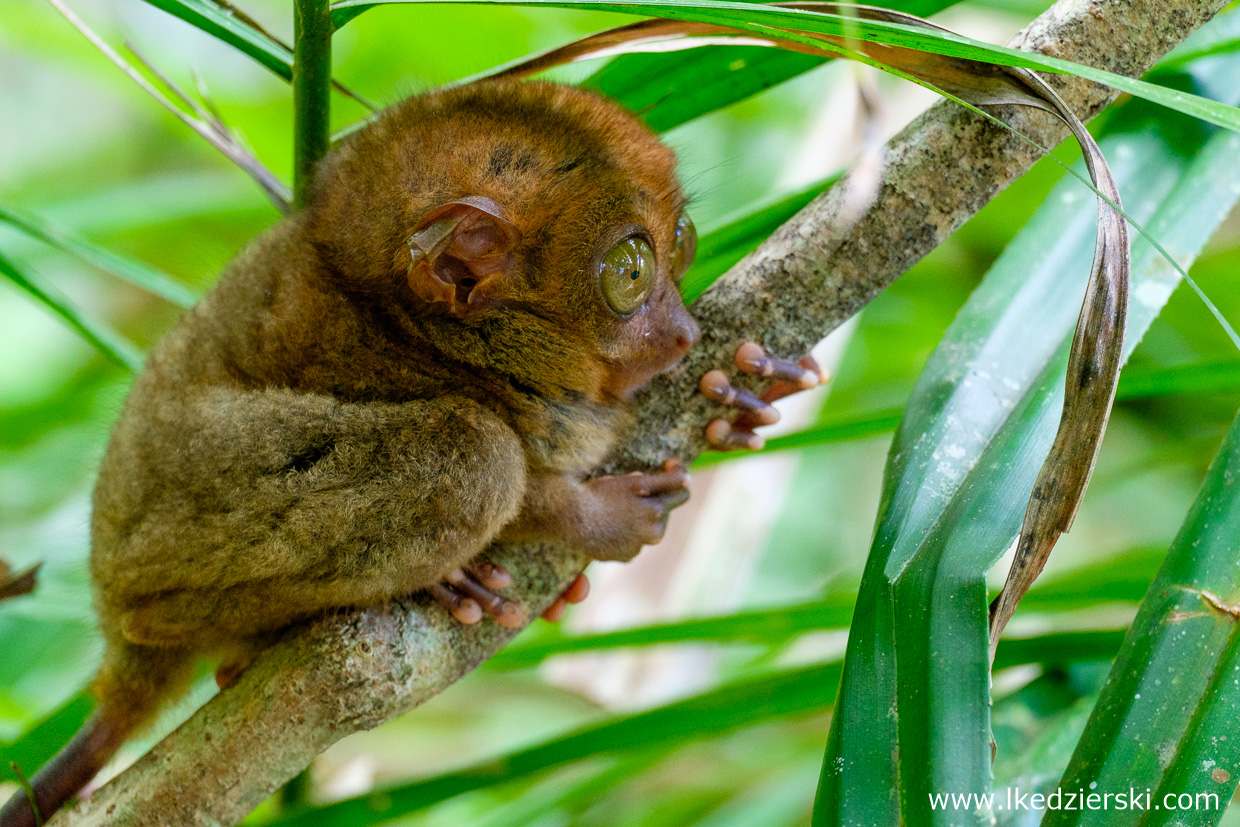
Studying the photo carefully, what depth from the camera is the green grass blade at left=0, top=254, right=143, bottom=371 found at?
6.62 feet

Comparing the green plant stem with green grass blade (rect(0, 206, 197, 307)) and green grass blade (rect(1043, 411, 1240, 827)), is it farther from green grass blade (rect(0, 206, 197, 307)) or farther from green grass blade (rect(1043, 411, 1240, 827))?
green grass blade (rect(1043, 411, 1240, 827))

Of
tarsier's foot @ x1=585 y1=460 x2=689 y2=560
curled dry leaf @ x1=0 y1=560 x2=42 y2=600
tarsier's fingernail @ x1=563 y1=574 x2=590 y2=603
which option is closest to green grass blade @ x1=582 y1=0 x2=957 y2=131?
tarsier's foot @ x1=585 y1=460 x2=689 y2=560

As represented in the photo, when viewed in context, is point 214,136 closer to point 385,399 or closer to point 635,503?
point 385,399

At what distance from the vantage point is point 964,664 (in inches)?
46.4

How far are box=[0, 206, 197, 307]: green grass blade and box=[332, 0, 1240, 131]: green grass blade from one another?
50.6 inches

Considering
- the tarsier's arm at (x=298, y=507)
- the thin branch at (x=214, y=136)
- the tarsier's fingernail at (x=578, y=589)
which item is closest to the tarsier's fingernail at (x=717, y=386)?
the tarsier's arm at (x=298, y=507)

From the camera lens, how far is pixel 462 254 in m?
1.71

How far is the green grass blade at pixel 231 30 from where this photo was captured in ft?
5.29

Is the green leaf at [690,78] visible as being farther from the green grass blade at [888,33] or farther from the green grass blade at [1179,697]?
the green grass blade at [1179,697]

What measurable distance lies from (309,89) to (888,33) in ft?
3.39

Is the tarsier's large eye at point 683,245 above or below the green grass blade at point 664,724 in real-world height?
above

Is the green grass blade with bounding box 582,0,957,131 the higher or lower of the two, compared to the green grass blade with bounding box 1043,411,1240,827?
higher

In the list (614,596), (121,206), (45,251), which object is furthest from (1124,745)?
(45,251)

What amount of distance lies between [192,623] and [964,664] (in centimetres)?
130
